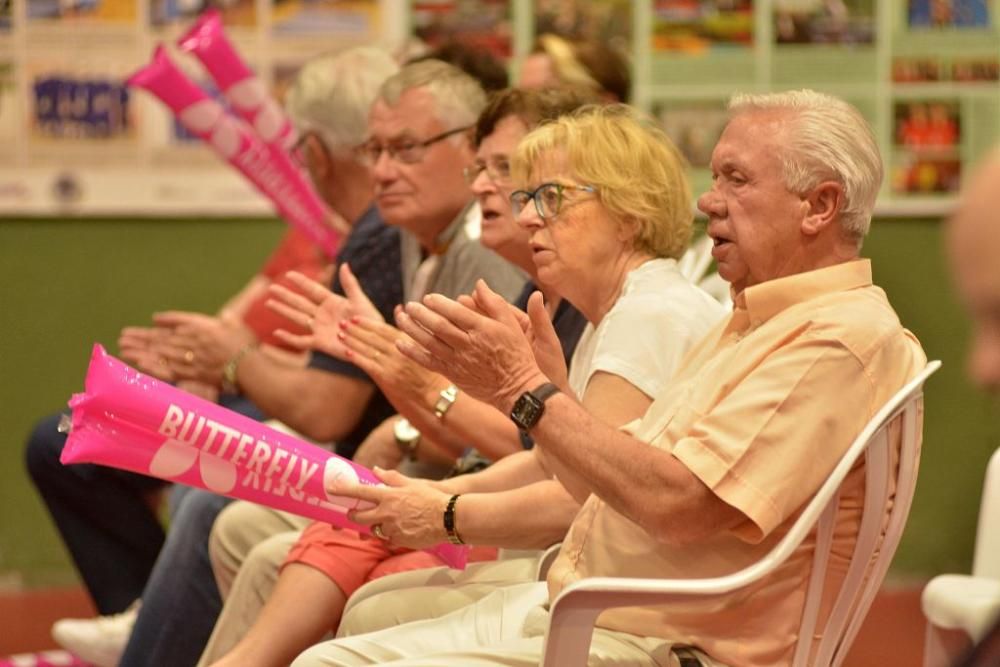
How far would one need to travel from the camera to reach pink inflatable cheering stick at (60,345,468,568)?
2168mm

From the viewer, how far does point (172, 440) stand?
2.18 meters

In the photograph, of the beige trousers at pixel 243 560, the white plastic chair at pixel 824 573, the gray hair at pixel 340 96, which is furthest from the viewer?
the gray hair at pixel 340 96

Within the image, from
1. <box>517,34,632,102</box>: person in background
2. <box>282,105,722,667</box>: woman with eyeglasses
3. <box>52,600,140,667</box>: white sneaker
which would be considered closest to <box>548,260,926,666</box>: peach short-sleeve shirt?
<box>282,105,722,667</box>: woman with eyeglasses

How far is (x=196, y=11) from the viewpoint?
15.0 feet

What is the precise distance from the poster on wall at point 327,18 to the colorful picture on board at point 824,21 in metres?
1.22

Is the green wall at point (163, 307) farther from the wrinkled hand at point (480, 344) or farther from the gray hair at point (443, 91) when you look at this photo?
the wrinkled hand at point (480, 344)

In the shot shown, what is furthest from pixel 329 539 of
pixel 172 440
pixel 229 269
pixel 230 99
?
pixel 229 269

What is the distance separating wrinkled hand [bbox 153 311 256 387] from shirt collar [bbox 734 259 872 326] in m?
1.45

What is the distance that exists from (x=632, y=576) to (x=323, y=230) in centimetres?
212

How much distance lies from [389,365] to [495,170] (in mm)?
433

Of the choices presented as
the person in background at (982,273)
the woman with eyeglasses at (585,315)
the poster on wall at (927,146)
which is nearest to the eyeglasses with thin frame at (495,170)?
the woman with eyeglasses at (585,315)

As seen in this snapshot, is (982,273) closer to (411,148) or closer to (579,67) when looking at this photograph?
(411,148)

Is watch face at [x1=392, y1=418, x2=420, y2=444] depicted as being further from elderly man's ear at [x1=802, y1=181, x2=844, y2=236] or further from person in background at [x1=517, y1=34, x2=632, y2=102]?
person in background at [x1=517, y1=34, x2=632, y2=102]

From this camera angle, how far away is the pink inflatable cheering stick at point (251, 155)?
3855 millimetres
